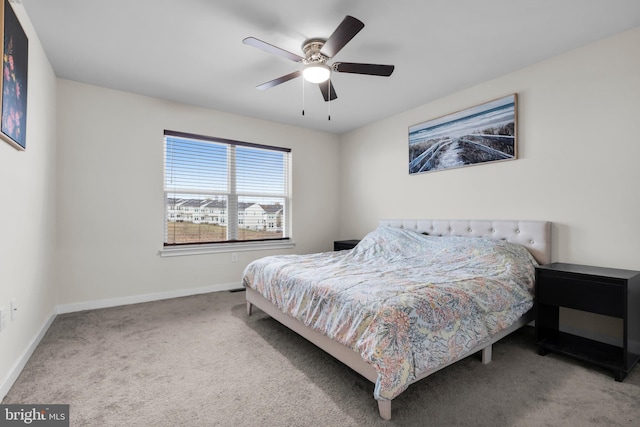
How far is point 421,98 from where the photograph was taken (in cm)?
365

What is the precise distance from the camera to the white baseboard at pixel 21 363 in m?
1.76

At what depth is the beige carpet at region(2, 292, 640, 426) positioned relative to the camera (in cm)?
159

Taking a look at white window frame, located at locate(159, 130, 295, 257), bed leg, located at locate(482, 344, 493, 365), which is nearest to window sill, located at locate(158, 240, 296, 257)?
white window frame, located at locate(159, 130, 295, 257)

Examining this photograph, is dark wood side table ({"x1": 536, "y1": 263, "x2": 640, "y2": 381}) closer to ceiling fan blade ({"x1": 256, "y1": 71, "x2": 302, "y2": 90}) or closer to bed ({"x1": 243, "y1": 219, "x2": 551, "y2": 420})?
bed ({"x1": 243, "y1": 219, "x2": 551, "y2": 420})

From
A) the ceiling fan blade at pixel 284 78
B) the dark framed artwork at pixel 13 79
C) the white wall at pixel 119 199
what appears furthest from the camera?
the white wall at pixel 119 199

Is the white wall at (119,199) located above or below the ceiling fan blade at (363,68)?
below

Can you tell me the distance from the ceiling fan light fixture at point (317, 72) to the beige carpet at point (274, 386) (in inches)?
86.2

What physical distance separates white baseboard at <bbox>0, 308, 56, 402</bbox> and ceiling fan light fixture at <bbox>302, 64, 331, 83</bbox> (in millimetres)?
2827

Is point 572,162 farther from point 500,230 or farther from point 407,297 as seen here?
point 407,297

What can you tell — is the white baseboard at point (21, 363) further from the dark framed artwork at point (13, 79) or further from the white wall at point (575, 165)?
the white wall at point (575, 165)

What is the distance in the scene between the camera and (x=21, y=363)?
2049 mm

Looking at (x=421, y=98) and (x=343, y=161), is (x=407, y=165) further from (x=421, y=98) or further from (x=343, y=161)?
(x=343, y=161)

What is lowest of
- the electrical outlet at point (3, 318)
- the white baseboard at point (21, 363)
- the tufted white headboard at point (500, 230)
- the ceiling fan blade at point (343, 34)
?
the white baseboard at point (21, 363)

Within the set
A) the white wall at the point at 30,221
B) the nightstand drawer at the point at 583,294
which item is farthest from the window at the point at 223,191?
the nightstand drawer at the point at 583,294
